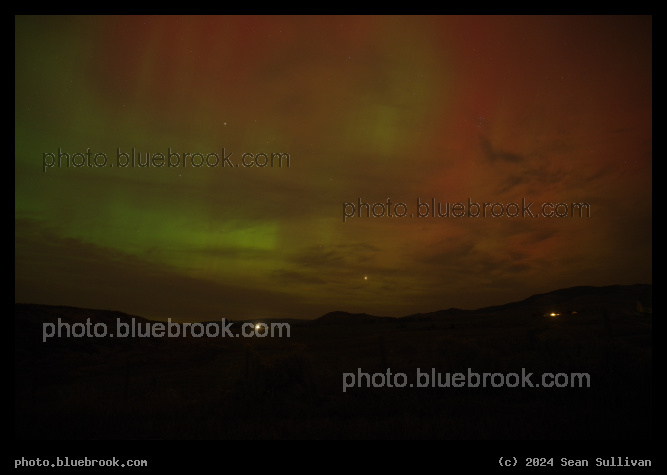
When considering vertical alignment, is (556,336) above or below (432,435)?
above

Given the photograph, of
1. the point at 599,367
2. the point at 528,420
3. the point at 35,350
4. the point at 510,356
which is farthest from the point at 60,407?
the point at 35,350

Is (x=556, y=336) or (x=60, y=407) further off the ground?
(x=556, y=336)

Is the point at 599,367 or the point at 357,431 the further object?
the point at 599,367

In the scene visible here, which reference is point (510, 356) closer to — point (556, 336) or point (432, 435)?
point (556, 336)

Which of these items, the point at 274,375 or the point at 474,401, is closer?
the point at 474,401

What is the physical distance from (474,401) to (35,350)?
4227 cm

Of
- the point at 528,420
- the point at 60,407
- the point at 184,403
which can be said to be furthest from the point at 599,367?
the point at 60,407

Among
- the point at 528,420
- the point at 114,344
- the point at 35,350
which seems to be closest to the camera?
the point at 528,420

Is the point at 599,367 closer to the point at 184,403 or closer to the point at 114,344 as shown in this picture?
the point at 184,403

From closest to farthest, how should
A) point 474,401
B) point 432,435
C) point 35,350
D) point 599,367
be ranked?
point 432,435 < point 474,401 < point 599,367 < point 35,350

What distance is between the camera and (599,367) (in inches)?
539

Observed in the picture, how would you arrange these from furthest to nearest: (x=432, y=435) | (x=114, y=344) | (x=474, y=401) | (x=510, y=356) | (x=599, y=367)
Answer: (x=114, y=344) < (x=510, y=356) < (x=599, y=367) < (x=474, y=401) < (x=432, y=435)

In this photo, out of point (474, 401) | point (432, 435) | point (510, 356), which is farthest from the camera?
point (510, 356)

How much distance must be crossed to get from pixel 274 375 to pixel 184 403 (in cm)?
276
